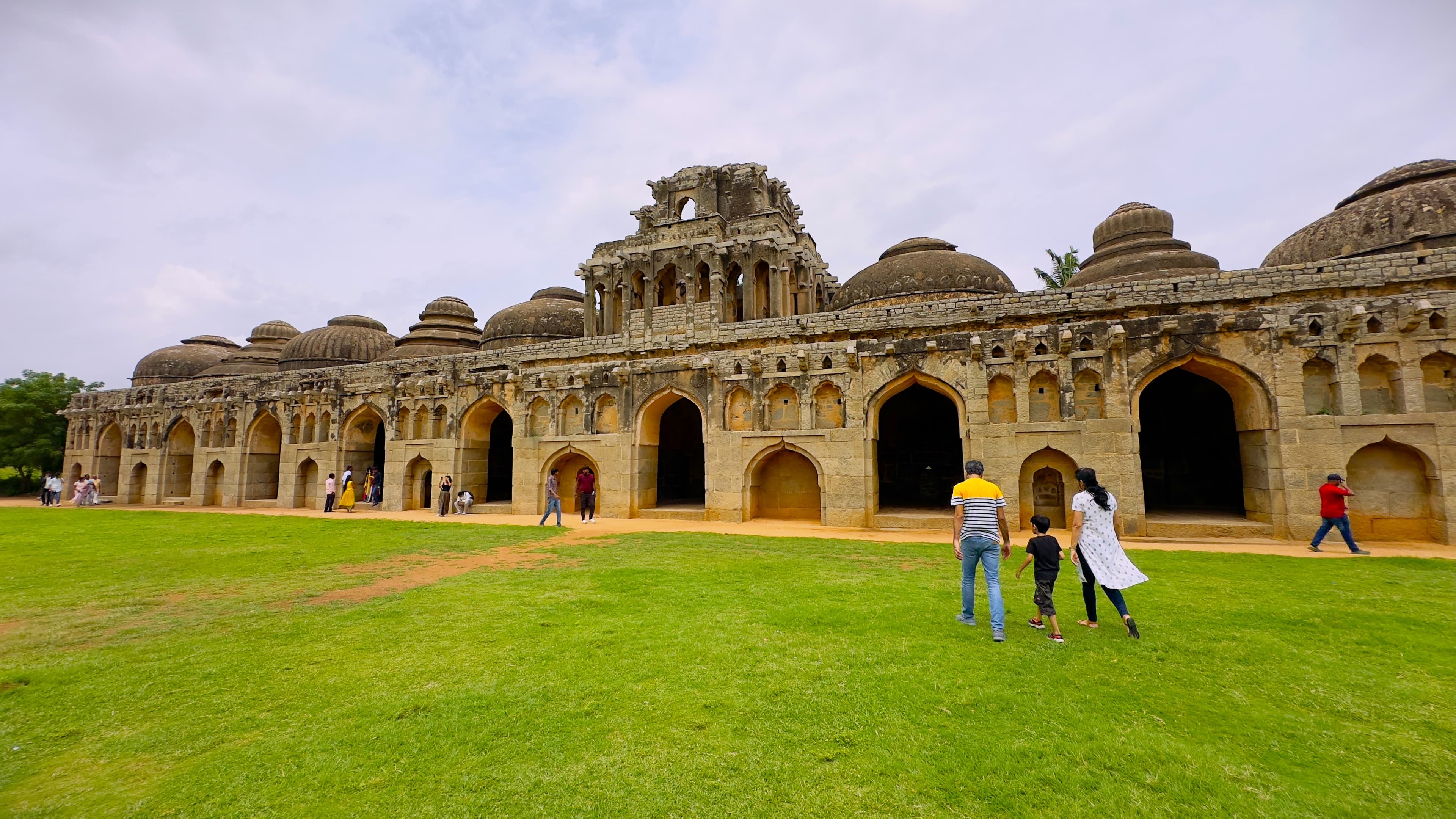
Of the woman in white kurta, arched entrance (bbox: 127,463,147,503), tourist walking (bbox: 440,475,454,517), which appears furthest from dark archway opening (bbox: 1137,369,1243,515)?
arched entrance (bbox: 127,463,147,503)

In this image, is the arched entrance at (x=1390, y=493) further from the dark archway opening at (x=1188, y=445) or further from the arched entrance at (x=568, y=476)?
the arched entrance at (x=568, y=476)

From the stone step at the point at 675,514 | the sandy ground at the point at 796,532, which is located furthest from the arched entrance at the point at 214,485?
the stone step at the point at 675,514

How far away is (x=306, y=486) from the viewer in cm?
2528

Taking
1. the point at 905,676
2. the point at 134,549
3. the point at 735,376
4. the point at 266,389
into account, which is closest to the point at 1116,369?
the point at 735,376

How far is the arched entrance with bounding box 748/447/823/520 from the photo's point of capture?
61.1ft

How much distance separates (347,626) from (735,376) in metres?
12.7

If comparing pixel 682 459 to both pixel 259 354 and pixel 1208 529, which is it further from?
pixel 259 354

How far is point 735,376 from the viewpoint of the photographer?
1809 centimetres

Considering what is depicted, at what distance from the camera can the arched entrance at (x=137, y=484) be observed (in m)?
29.3

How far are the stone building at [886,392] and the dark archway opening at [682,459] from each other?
0.11 metres

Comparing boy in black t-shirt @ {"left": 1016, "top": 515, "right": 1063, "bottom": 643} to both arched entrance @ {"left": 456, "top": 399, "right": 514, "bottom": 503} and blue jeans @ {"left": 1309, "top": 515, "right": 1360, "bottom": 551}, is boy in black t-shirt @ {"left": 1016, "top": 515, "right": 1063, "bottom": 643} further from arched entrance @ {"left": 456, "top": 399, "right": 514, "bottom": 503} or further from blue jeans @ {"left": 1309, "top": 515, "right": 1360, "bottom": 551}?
arched entrance @ {"left": 456, "top": 399, "right": 514, "bottom": 503}

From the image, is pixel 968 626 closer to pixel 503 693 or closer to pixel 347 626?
pixel 503 693

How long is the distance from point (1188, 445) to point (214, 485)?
130ft

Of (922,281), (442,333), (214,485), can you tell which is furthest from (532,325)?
(922,281)
